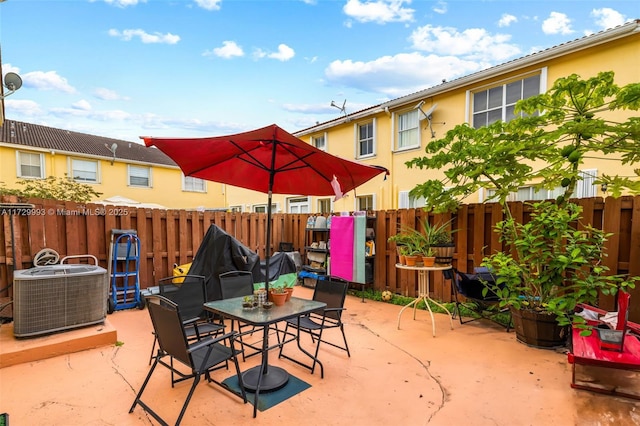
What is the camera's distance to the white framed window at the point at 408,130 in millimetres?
8609

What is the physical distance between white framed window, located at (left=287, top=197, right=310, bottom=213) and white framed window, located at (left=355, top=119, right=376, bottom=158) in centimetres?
295

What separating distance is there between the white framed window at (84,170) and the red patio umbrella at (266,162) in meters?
13.2

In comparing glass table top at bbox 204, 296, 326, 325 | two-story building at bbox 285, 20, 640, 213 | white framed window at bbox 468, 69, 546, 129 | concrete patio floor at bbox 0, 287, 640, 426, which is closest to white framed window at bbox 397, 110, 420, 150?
two-story building at bbox 285, 20, 640, 213

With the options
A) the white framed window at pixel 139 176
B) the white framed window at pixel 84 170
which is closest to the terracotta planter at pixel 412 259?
the white framed window at pixel 84 170

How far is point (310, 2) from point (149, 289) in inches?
294

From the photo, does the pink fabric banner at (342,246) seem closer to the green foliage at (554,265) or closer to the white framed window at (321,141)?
the green foliage at (554,265)

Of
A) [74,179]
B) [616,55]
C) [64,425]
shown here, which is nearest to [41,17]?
[64,425]

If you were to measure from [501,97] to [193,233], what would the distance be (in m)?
7.74

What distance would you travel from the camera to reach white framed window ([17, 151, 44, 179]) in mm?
11867

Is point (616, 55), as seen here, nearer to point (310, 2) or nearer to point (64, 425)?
point (310, 2)

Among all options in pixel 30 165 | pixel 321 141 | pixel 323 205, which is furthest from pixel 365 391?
pixel 30 165

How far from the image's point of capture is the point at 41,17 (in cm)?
566

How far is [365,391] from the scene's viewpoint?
101 inches

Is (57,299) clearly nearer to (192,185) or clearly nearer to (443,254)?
(443,254)
